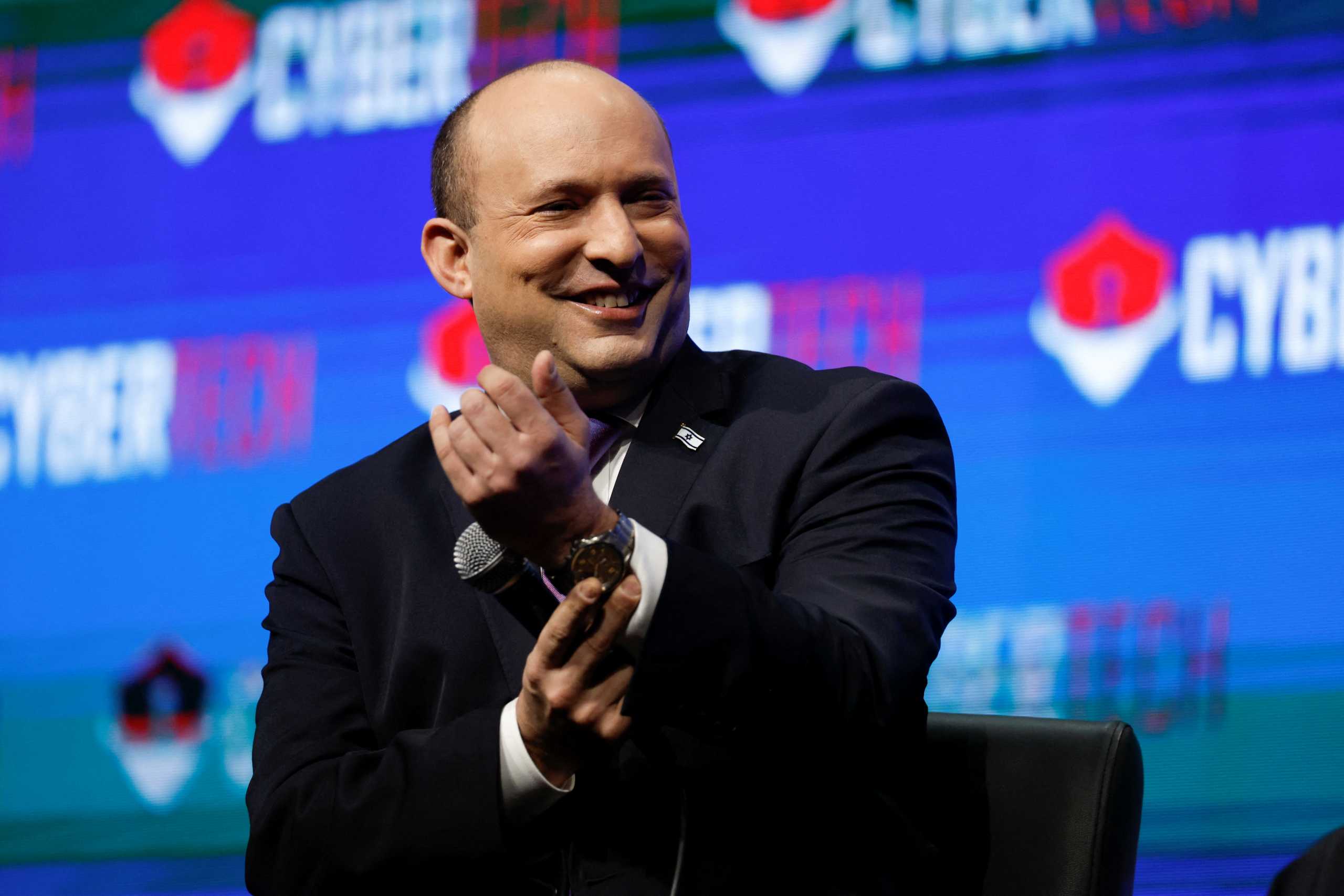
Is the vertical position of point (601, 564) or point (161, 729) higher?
point (601, 564)

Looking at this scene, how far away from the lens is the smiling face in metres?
1.71

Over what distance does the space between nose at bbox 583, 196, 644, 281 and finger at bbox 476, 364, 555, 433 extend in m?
0.46

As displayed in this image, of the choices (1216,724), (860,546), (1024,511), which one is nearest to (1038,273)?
(1024,511)

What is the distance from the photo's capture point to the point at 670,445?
172cm

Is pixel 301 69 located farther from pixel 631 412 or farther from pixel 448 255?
pixel 631 412

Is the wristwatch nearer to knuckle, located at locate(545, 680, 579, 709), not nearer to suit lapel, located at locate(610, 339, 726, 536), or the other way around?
knuckle, located at locate(545, 680, 579, 709)

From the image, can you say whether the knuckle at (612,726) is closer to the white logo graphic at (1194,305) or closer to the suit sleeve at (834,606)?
the suit sleeve at (834,606)

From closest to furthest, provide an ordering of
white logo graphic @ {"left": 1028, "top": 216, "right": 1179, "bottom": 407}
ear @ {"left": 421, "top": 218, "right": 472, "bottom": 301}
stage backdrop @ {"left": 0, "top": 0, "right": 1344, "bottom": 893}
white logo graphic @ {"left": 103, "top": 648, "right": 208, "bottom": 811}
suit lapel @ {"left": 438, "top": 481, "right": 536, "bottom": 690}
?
1. suit lapel @ {"left": 438, "top": 481, "right": 536, "bottom": 690}
2. ear @ {"left": 421, "top": 218, "right": 472, "bottom": 301}
3. stage backdrop @ {"left": 0, "top": 0, "right": 1344, "bottom": 893}
4. white logo graphic @ {"left": 1028, "top": 216, "right": 1179, "bottom": 407}
5. white logo graphic @ {"left": 103, "top": 648, "right": 208, "bottom": 811}

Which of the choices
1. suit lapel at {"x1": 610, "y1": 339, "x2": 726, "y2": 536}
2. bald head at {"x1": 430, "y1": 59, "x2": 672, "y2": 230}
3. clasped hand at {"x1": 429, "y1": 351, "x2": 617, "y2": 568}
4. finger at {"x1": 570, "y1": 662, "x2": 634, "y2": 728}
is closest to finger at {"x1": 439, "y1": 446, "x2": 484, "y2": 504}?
clasped hand at {"x1": 429, "y1": 351, "x2": 617, "y2": 568}

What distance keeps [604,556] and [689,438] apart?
47 cm

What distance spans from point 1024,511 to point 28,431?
2394 mm

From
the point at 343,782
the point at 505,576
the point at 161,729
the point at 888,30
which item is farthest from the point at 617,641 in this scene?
the point at 161,729

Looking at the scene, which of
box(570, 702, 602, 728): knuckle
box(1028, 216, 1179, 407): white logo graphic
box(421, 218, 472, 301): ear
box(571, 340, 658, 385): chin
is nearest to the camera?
box(570, 702, 602, 728): knuckle

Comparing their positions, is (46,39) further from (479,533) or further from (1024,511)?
(479,533)
